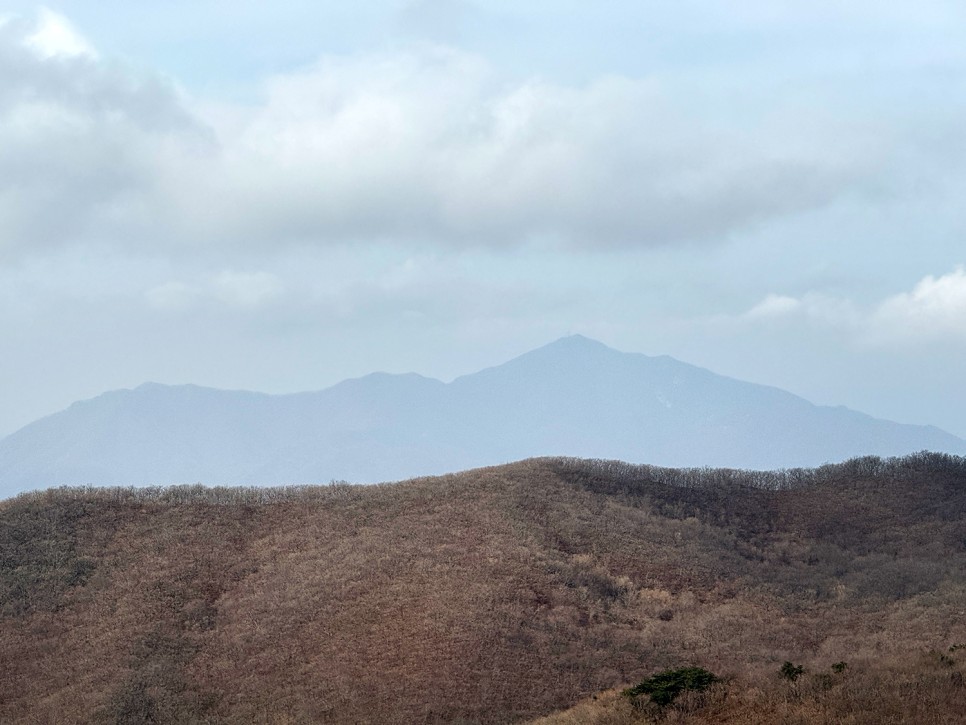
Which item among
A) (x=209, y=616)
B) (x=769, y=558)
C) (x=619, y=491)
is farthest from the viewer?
(x=619, y=491)

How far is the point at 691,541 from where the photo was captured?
50000 millimetres

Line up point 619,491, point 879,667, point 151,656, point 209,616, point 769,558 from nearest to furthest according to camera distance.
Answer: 1. point 879,667
2. point 151,656
3. point 209,616
4. point 769,558
5. point 619,491

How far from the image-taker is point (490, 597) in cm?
3966

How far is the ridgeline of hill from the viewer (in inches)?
1268

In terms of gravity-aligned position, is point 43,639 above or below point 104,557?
below

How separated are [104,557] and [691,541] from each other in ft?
99.8

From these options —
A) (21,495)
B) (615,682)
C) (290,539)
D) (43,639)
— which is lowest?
(615,682)

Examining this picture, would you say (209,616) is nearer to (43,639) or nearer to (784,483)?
(43,639)

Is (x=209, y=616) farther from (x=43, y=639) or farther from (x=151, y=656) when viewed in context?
(x=43, y=639)

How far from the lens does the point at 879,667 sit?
25.4m

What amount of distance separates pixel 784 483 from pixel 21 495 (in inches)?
1832

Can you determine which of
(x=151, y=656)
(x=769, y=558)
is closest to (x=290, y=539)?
(x=151, y=656)

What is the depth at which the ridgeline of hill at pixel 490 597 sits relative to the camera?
106 feet

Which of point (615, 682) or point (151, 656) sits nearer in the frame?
point (615, 682)
